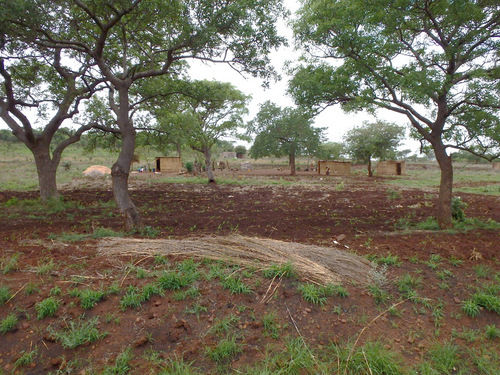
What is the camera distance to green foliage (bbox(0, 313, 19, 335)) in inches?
102

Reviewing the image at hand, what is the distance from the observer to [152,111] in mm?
10125

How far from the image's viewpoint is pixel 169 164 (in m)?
26.7

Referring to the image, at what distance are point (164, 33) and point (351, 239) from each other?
7233 mm

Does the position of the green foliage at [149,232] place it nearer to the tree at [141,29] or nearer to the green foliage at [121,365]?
the tree at [141,29]

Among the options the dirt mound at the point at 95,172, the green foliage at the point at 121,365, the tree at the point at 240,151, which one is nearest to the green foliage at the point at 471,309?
the green foliage at the point at 121,365

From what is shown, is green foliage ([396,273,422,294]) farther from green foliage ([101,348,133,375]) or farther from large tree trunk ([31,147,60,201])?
large tree trunk ([31,147,60,201])

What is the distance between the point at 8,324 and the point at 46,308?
0.99ft

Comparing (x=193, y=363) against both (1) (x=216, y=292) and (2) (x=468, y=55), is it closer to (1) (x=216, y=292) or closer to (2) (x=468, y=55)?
(1) (x=216, y=292)

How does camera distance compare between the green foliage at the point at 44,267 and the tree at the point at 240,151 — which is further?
the tree at the point at 240,151

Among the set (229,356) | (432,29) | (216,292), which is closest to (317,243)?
(216,292)

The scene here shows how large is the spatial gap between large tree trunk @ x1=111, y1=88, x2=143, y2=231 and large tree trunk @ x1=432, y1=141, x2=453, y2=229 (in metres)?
6.55

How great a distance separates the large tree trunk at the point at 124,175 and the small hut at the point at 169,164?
802 inches

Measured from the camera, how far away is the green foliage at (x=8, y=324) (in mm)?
2584

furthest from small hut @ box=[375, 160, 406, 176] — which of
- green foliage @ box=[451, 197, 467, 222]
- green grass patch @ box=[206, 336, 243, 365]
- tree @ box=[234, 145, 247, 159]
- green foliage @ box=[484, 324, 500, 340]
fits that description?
tree @ box=[234, 145, 247, 159]
